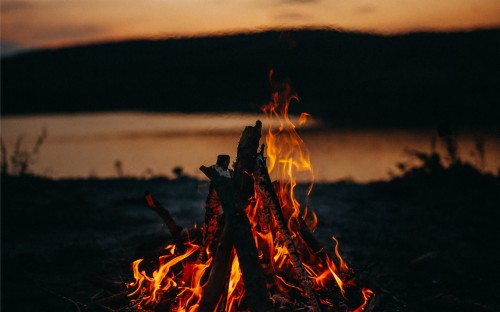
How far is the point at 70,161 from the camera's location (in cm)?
1170

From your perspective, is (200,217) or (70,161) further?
(70,161)

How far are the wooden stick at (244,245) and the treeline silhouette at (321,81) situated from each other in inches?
526

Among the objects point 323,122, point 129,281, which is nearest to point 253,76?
point 323,122

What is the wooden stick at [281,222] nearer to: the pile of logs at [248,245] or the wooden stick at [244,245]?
the pile of logs at [248,245]

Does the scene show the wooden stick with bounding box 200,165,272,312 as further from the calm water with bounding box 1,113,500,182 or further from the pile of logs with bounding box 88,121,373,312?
the calm water with bounding box 1,113,500,182

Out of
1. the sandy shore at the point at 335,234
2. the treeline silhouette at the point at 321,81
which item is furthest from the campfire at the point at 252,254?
the treeline silhouette at the point at 321,81

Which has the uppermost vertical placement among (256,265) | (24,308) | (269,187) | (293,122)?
(293,122)

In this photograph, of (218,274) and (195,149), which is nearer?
(218,274)

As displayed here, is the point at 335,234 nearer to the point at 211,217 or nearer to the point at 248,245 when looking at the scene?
the point at 211,217

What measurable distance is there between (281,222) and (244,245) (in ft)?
1.50

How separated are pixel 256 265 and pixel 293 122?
55.2 inches

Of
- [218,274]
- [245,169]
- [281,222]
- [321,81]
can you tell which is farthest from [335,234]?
[321,81]

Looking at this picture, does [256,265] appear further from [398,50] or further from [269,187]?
[398,50]

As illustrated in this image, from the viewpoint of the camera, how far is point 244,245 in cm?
370
